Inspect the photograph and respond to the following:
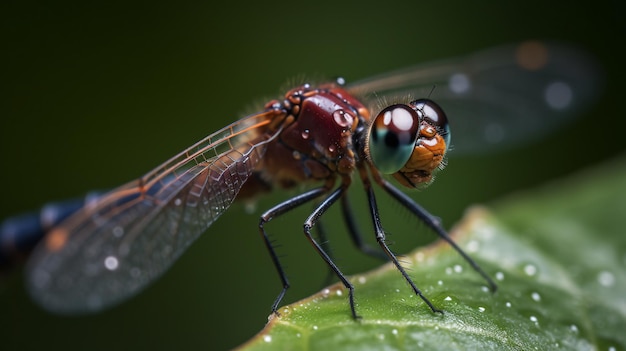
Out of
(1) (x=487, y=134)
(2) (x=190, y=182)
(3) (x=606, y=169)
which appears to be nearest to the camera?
(2) (x=190, y=182)

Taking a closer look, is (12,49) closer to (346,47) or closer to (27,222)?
(27,222)

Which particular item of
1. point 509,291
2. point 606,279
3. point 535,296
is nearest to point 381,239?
point 509,291

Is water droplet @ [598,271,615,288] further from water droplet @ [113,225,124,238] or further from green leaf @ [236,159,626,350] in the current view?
water droplet @ [113,225,124,238]

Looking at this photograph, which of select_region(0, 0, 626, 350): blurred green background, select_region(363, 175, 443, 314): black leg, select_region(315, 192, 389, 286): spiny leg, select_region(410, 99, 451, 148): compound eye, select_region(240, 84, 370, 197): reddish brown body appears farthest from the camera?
select_region(0, 0, 626, 350): blurred green background

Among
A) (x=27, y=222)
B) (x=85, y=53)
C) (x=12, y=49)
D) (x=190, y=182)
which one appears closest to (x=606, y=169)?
(x=190, y=182)

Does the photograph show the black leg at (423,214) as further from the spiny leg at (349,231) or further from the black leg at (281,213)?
the black leg at (281,213)

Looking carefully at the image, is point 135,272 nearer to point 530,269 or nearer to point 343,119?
point 343,119

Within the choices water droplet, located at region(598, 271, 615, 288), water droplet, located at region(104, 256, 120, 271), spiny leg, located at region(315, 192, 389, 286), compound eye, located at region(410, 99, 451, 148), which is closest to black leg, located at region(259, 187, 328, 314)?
spiny leg, located at region(315, 192, 389, 286)
